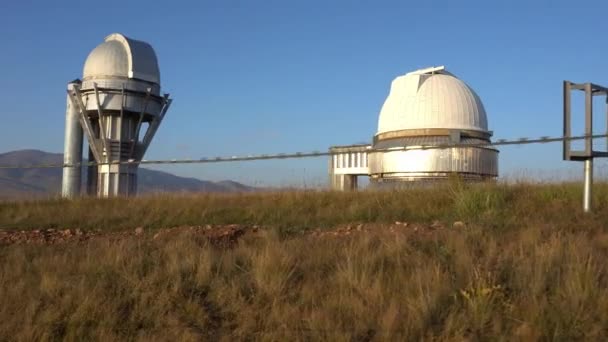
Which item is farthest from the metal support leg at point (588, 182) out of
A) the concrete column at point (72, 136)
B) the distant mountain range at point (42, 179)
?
the concrete column at point (72, 136)

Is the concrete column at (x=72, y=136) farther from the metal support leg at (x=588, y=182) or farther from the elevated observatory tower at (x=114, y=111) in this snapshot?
the metal support leg at (x=588, y=182)

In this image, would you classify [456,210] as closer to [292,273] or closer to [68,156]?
[292,273]

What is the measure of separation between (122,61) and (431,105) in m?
17.1

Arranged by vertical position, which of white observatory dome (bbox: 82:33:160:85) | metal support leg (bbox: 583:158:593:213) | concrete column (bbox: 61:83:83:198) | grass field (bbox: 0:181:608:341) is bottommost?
grass field (bbox: 0:181:608:341)

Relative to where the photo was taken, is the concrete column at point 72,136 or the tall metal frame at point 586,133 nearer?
the tall metal frame at point 586,133

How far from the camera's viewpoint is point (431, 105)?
24.5 m

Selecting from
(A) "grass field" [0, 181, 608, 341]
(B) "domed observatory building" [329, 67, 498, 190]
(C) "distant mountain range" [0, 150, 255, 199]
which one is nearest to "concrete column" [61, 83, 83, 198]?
(C) "distant mountain range" [0, 150, 255, 199]

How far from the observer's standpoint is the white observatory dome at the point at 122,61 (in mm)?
29344

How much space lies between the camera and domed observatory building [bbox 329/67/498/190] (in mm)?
23781

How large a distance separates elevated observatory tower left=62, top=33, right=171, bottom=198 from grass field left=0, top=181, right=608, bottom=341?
917 inches

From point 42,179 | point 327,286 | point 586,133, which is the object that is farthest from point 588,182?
point 42,179

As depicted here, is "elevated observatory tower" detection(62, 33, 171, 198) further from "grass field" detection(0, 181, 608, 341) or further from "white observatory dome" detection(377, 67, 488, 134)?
"grass field" detection(0, 181, 608, 341)

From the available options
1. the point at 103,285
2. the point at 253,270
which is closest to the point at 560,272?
the point at 253,270

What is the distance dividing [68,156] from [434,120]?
20.5 metres
